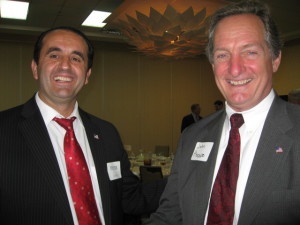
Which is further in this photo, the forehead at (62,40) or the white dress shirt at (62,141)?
the forehead at (62,40)

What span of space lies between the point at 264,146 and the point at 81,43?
4.80 feet

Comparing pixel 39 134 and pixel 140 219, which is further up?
pixel 39 134

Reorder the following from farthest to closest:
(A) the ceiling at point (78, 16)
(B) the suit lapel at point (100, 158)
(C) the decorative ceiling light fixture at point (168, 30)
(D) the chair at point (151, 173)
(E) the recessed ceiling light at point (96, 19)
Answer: (E) the recessed ceiling light at point (96, 19) < (A) the ceiling at point (78, 16) < (D) the chair at point (151, 173) < (C) the decorative ceiling light fixture at point (168, 30) < (B) the suit lapel at point (100, 158)

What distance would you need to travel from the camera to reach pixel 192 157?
176cm

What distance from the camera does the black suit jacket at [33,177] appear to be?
163 centimetres

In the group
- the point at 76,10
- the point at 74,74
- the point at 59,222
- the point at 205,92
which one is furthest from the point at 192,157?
the point at 205,92

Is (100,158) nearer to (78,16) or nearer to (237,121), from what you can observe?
(237,121)

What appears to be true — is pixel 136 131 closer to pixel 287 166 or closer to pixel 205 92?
pixel 205 92

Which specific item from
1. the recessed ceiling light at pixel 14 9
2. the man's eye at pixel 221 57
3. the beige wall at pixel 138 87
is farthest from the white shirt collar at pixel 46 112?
the beige wall at pixel 138 87

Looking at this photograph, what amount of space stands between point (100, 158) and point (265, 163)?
117 centimetres

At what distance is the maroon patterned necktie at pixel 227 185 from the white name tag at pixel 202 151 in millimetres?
152

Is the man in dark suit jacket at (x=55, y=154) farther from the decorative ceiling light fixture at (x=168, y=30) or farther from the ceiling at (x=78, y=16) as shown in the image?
the ceiling at (x=78, y=16)

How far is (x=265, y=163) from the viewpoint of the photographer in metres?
1.34

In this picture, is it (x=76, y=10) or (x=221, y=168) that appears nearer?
(x=221, y=168)
